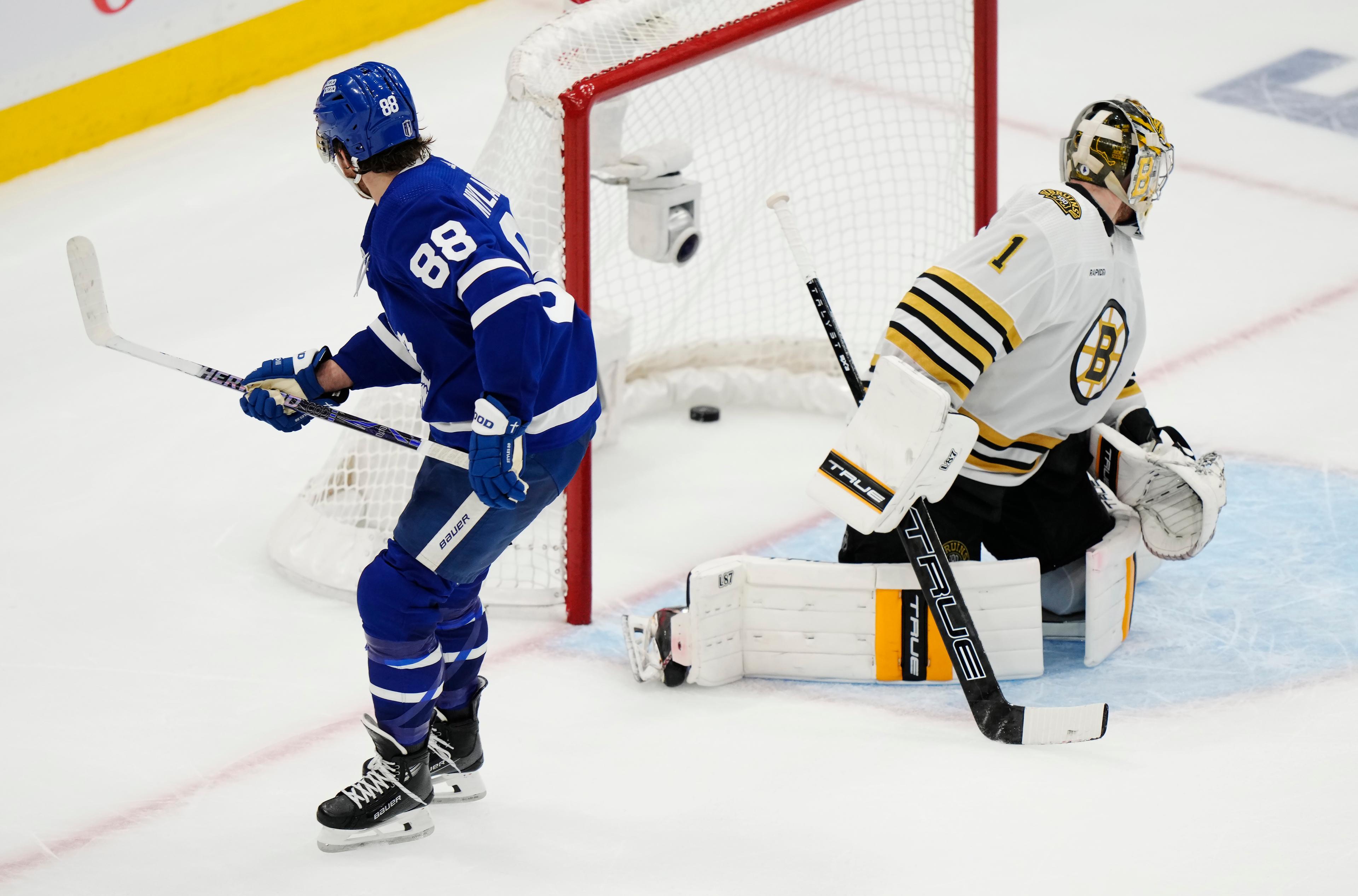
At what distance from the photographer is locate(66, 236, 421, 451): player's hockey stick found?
2707mm

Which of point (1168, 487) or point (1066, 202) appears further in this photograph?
point (1168, 487)

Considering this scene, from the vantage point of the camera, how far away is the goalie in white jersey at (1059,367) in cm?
291

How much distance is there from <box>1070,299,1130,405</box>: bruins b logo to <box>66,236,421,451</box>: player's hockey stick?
42.2 inches

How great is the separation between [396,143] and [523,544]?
3.97 ft

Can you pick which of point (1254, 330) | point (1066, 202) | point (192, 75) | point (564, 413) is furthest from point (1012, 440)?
point (192, 75)

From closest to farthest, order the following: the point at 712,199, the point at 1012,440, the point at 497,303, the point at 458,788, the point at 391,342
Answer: the point at 497,303 → the point at 391,342 → the point at 458,788 → the point at 1012,440 → the point at 712,199

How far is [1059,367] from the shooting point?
2998 millimetres

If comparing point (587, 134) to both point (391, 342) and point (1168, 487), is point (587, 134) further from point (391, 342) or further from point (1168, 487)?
point (1168, 487)

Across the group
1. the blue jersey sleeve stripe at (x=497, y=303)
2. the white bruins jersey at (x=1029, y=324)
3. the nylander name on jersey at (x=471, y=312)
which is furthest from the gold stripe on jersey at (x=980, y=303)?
the blue jersey sleeve stripe at (x=497, y=303)

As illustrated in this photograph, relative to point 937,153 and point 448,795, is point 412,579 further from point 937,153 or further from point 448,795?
point 937,153

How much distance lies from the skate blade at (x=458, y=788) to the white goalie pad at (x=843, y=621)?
423 millimetres

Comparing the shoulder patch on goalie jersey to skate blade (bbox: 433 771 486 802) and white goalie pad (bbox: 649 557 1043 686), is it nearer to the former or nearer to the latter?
white goalie pad (bbox: 649 557 1043 686)

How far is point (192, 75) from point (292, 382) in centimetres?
330

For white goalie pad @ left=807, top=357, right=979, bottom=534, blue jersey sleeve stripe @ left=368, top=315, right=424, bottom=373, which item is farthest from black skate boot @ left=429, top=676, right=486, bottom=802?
white goalie pad @ left=807, top=357, right=979, bottom=534
